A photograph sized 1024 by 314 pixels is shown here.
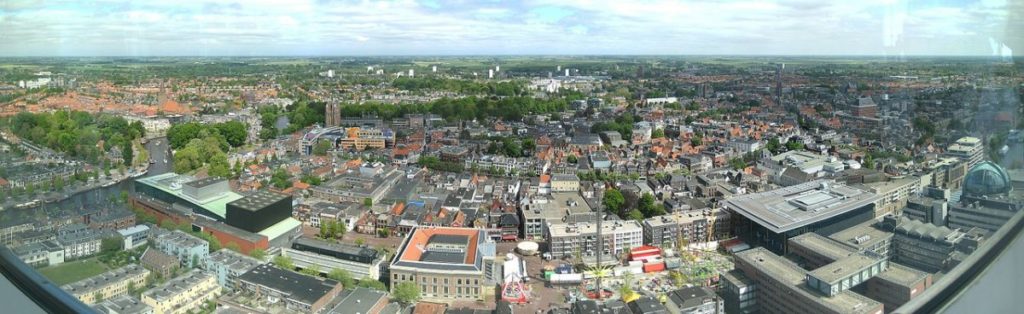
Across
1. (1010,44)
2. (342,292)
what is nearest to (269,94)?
(342,292)

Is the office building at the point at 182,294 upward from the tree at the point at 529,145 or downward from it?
downward

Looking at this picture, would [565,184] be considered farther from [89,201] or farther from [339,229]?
[89,201]

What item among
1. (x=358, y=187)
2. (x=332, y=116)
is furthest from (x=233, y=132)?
(x=358, y=187)

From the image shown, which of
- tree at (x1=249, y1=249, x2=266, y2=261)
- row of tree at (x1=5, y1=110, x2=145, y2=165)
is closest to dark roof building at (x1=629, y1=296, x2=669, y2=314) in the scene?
tree at (x1=249, y1=249, x2=266, y2=261)

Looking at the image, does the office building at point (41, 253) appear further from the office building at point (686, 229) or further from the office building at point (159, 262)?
the office building at point (686, 229)

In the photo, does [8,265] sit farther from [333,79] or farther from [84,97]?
[333,79]

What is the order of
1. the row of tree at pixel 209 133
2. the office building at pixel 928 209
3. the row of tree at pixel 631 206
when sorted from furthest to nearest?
1. the row of tree at pixel 209 133
2. the row of tree at pixel 631 206
3. the office building at pixel 928 209

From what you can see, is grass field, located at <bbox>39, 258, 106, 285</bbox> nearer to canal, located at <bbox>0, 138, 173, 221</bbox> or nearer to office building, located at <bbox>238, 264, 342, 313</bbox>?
canal, located at <bbox>0, 138, 173, 221</bbox>

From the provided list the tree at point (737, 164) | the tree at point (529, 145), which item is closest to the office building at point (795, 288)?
the tree at point (737, 164)
